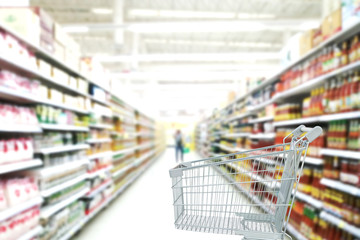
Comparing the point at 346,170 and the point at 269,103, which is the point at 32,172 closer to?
the point at 346,170

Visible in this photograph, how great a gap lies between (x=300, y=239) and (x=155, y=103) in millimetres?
13251

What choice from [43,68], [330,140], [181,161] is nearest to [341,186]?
[330,140]

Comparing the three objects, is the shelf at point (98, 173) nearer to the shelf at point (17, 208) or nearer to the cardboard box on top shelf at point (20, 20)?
the shelf at point (17, 208)

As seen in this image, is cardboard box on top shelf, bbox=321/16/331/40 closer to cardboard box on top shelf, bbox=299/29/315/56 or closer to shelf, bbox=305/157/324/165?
cardboard box on top shelf, bbox=299/29/315/56

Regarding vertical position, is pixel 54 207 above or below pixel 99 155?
below

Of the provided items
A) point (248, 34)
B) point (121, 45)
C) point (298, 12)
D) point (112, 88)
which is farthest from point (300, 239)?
point (248, 34)

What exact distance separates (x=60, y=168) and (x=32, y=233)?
0.72 meters

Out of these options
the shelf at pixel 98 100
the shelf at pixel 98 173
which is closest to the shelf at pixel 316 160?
the shelf at pixel 98 173

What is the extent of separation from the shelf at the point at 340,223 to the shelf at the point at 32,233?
263 centimetres

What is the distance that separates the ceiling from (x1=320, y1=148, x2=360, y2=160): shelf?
3.64 metres

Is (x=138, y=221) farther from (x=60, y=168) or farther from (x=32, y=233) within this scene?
(x=32, y=233)

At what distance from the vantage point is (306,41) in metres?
2.93

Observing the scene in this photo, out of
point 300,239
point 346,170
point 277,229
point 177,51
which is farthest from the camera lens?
point 177,51

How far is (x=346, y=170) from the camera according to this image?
2219 mm
